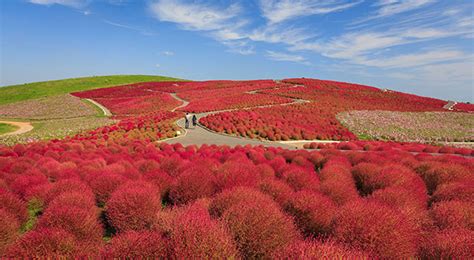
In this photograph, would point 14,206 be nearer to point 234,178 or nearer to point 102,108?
point 234,178

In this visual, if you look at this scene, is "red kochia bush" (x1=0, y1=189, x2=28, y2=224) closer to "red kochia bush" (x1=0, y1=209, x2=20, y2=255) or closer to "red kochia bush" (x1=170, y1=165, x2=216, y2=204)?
"red kochia bush" (x1=0, y1=209, x2=20, y2=255)

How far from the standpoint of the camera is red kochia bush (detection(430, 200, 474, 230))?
4.18 metres

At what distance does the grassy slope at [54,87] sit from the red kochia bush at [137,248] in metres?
76.9

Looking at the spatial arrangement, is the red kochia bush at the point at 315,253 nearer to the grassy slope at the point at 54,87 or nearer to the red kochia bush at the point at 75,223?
the red kochia bush at the point at 75,223

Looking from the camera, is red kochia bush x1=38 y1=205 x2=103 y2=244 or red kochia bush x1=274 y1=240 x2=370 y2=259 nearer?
red kochia bush x1=274 y1=240 x2=370 y2=259

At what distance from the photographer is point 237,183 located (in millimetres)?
5840

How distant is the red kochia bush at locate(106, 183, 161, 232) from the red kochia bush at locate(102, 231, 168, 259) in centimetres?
165

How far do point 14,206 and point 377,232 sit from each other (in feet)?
19.3

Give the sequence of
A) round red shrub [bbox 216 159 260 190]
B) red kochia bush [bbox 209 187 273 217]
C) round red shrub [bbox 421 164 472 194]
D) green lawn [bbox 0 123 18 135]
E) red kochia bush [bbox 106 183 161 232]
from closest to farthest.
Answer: red kochia bush [bbox 209 187 273 217], red kochia bush [bbox 106 183 161 232], round red shrub [bbox 216 159 260 190], round red shrub [bbox 421 164 472 194], green lawn [bbox 0 123 18 135]

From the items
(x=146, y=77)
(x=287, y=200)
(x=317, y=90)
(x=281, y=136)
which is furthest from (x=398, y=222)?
(x=146, y=77)

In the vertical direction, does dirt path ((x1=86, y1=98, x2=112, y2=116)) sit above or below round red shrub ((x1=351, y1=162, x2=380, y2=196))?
below

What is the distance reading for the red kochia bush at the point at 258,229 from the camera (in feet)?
10.6

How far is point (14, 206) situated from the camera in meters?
5.11

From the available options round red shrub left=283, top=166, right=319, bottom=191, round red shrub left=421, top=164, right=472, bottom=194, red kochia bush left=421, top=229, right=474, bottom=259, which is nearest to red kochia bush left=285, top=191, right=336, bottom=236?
red kochia bush left=421, top=229, right=474, bottom=259
